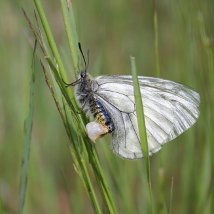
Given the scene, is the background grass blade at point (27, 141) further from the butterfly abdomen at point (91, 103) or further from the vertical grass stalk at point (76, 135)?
the butterfly abdomen at point (91, 103)

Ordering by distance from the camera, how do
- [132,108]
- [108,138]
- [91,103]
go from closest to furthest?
1. [91,103]
2. [132,108]
3. [108,138]

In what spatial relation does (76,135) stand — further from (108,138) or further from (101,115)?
(108,138)

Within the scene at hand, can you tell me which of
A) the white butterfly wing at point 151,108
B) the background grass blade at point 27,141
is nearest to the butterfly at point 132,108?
the white butterfly wing at point 151,108

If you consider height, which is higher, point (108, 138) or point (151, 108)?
point (151, 108)

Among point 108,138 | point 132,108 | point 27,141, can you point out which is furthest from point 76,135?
point 108,138

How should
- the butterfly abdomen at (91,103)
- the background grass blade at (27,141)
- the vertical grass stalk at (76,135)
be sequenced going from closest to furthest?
the vertical grass stalk at (76,135) < the background grass blade at (27,141) < the butterfly abdomen at (91,103)

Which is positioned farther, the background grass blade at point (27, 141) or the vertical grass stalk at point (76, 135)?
the background grass blade at point (27, 141)

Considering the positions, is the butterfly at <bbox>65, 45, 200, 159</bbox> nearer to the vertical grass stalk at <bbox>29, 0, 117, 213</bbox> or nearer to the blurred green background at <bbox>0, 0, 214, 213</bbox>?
the blurred green background at <bbox>0, 0, 214, 213</bbox>
